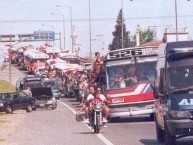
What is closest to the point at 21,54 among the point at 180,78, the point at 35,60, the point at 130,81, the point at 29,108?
the point at 35,60

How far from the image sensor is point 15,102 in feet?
186

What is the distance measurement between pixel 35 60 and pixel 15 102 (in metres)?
45.0

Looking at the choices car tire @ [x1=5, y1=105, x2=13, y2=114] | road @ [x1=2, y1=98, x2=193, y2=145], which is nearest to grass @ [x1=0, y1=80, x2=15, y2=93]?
car tire @ [x1=5, y1=105, x2=13, y2=114]

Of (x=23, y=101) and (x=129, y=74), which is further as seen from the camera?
(x=23, y=101)

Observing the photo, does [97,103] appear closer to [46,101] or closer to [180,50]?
[180,50]

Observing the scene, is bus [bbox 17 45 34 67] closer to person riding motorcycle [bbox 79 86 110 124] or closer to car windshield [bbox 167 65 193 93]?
person riding motorcycle [bbox 79 86 110 124]

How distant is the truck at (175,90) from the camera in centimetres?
2117

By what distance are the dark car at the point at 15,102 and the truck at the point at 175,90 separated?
33551 mm

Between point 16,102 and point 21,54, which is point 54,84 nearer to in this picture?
point 16,102

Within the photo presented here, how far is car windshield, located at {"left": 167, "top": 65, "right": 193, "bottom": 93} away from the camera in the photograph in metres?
21.8

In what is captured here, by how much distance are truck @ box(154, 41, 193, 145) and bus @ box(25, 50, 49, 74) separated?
7671 centimetres

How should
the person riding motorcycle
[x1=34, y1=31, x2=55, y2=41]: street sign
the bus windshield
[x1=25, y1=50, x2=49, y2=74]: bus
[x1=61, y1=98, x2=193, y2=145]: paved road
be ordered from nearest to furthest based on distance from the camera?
1. [x1=61, y1=98, x2=193, y2=145]: paved road
2. the person riding motorcycle
3. the bus windshield
4. [x1=25, y1=50, x2=49, y2=74]: bus
5. [x1=34, y1=31, x2=55, y2=41]: street sign

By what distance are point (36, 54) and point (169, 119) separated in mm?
79156

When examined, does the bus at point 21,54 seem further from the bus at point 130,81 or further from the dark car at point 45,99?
the bus at point 130,81
